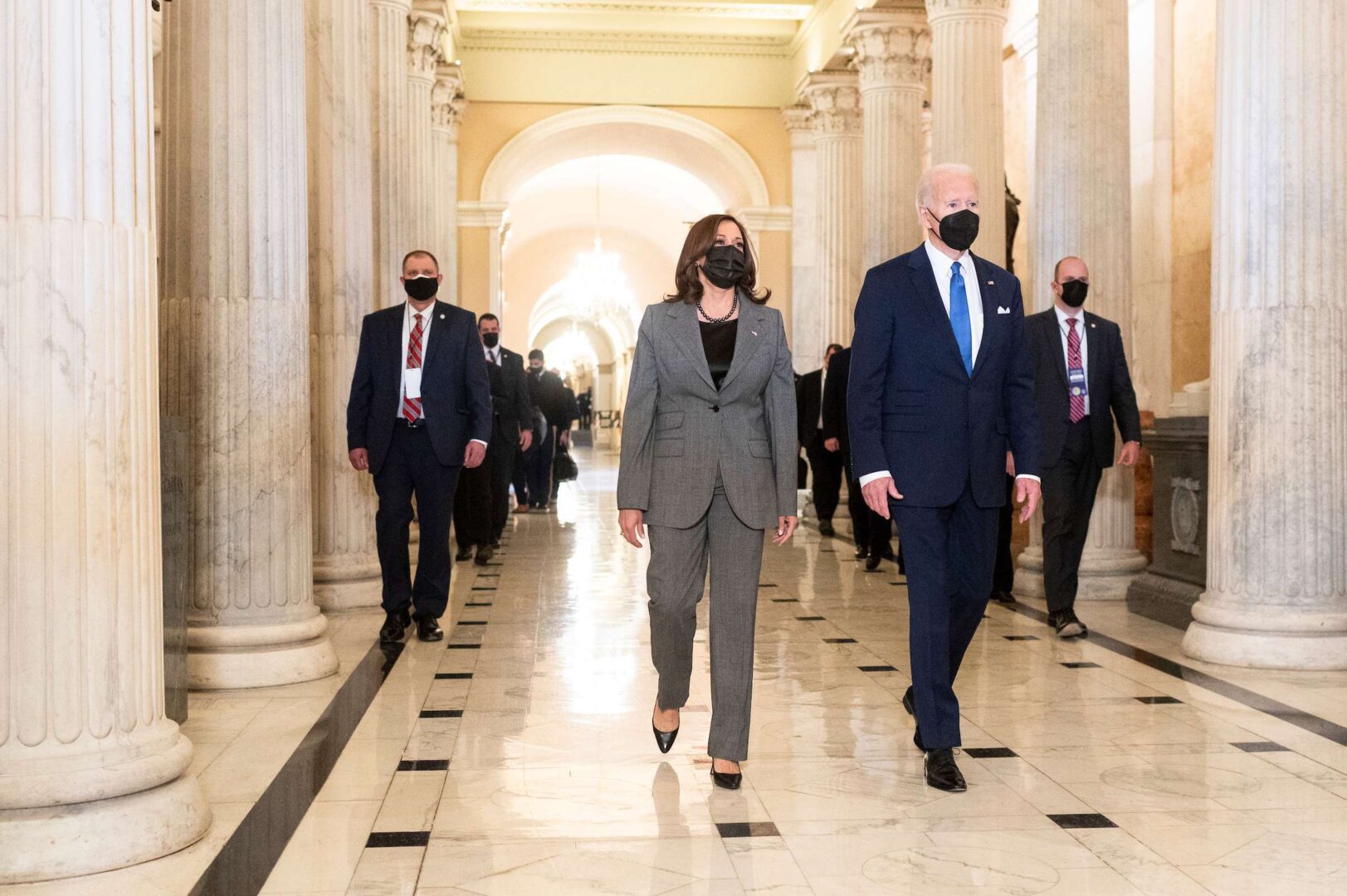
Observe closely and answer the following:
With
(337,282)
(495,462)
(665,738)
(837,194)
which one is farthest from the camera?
(837,194)

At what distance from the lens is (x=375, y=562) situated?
849cm

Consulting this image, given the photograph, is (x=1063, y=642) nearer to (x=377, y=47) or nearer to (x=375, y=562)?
(x=375, y=562)

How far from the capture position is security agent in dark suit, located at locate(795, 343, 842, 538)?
13.2 meters

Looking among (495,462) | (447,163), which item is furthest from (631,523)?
(447,163)

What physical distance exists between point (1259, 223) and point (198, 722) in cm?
487

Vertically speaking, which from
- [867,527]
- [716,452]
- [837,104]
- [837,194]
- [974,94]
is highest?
[837,104]

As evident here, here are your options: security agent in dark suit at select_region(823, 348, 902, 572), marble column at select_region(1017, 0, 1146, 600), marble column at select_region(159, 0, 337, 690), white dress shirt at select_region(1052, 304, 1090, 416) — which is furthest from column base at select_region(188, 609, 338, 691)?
security agent in dark suit at select_region(823, 348, 902, 572)

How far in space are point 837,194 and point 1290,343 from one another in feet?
39.6

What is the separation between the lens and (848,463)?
10.8 m

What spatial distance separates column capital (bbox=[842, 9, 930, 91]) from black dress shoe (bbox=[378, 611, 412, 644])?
391 inches

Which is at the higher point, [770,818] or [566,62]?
[566,62]

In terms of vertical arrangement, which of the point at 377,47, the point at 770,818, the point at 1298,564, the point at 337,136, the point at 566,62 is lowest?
the point at 770,818

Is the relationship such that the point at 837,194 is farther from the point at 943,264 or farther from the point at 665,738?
the point at 665,738

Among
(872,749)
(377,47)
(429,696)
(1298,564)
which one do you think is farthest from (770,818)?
(377,47)
